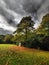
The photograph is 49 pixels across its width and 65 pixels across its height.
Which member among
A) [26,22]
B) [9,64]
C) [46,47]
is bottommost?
[9,64]

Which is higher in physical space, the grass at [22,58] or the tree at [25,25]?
the tree at [25,25]

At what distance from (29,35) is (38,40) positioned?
11.8 feet

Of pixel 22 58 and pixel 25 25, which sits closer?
pixel 22 58

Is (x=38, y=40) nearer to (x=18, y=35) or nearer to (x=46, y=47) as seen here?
(x=46, y=47)

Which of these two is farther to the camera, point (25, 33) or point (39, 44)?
point (25, 33)

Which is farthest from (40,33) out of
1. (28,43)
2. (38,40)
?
(28,43)

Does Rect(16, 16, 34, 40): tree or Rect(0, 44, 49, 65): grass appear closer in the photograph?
Rect(0, 44, 49, 65): grass

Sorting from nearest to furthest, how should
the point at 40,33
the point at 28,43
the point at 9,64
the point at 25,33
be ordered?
the point at 9,64 < the point at 40,33 < the point at 28,43 < the point at 25,33

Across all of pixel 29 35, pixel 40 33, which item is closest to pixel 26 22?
pixel 29 35

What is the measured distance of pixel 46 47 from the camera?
39812mm

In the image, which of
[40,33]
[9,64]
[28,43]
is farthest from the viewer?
[28,43]

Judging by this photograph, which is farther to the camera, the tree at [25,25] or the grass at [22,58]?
the tree at [25,25]

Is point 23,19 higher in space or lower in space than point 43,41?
higher

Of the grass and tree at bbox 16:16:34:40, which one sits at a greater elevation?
tree at bbox 16:16:34:40
